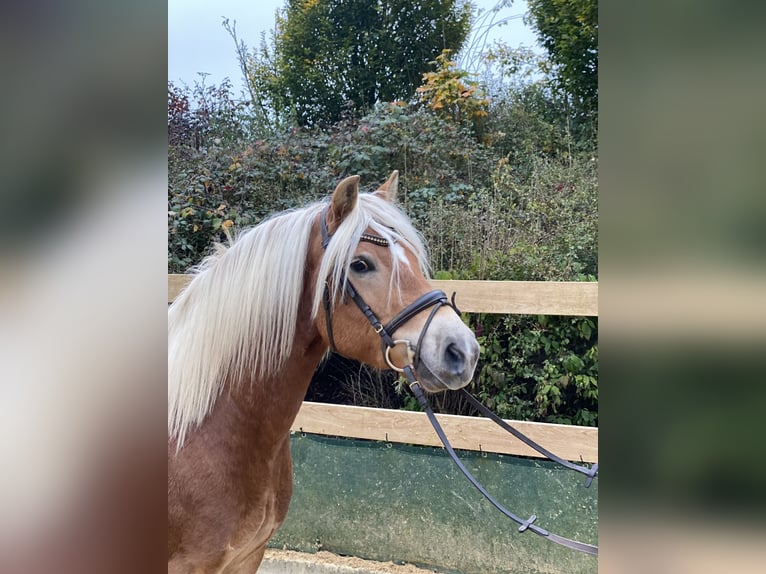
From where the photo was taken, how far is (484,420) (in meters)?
1.94

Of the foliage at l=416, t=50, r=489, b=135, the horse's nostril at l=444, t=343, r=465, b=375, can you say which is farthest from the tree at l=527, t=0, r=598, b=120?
the horse's nostril at l=444, t=343, r=465, b=375

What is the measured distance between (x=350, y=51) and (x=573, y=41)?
0.85 meters

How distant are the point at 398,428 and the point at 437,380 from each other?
0.92 meters

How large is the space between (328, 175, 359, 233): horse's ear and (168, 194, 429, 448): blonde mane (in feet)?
0.07

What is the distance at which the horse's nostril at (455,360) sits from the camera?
1.21m

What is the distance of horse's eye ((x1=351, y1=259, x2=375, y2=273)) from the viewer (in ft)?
4.13

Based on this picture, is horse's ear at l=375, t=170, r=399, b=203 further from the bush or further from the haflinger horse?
the bush
